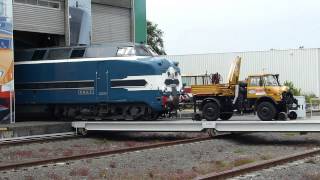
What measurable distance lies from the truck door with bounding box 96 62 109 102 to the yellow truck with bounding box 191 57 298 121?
12.3 feet

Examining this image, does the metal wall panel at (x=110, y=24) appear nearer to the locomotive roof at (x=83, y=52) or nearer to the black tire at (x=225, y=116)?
the locomotive roof at (x=83, y=52)

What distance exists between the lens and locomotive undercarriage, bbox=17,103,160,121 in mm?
20438

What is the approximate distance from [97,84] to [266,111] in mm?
6294

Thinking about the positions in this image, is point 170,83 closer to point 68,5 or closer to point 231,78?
point 231,78

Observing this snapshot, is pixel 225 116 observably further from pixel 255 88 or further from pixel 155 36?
pixel 155 36

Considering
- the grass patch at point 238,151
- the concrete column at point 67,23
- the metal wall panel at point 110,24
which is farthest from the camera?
the metal wall panel at point 110,24

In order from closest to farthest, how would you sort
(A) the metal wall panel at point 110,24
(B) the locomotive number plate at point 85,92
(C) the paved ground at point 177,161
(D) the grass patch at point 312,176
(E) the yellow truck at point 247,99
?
(D) the grass patch at point 312,176
(C) the paved ground at point 177,161
(B) the locomotive number plate at point 85,92
(E) the yellow truck at point 247,99
(A) the metal wall panel at point 110,24

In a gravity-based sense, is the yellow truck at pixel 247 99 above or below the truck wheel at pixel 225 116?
above

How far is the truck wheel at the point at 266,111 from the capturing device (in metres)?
20.6

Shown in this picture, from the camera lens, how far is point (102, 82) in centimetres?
2056

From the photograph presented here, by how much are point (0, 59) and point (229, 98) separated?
28.9ft

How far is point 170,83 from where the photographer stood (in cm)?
2078

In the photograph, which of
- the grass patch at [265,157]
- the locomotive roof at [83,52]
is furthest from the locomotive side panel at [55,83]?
the grass patch at [265,157]

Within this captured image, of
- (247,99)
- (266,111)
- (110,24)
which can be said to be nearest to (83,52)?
(247,99)
